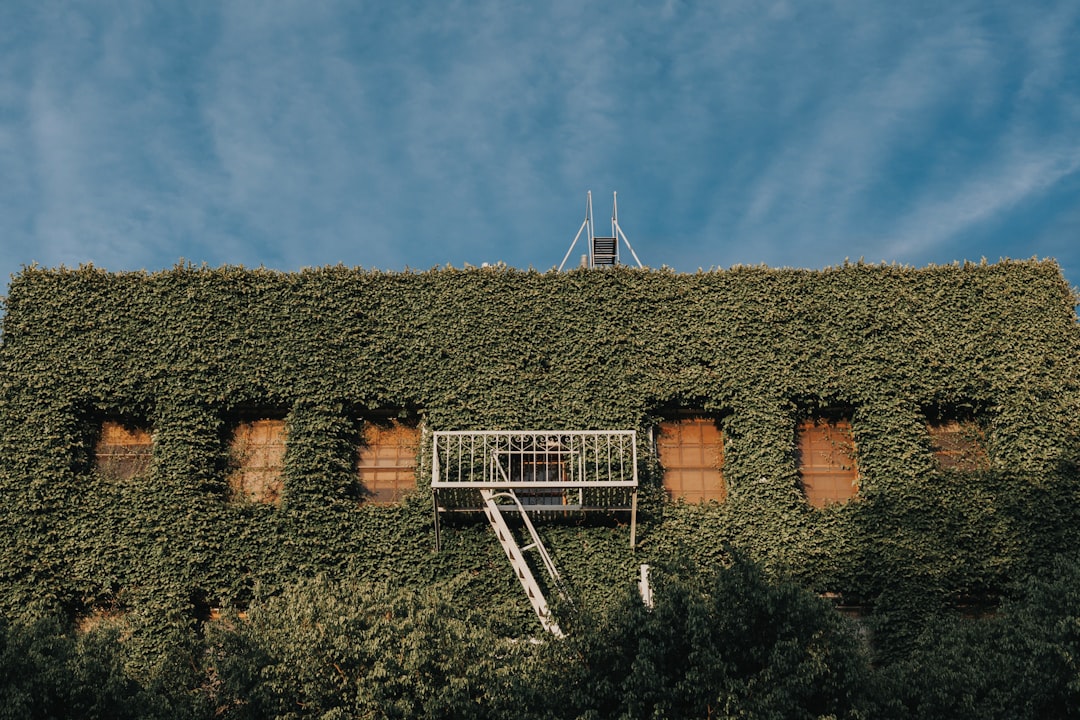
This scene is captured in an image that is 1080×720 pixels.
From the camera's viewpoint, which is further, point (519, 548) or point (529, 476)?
point (529, 476)

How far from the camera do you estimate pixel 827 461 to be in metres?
17.8

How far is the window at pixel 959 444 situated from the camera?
17.6 m

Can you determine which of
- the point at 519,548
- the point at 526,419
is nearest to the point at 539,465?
the point at 526,419

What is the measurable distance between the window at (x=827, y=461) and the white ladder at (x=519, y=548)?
4.69 m

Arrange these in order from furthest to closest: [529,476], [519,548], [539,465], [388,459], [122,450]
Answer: [122,450] < [388,459] < [539,465] < [529,476] < [519,548]

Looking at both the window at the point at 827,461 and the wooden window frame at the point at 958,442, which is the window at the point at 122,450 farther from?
the wooden window frame at the point at 958,442

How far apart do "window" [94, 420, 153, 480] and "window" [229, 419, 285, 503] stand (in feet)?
4.91

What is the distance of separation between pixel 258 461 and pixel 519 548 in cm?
492

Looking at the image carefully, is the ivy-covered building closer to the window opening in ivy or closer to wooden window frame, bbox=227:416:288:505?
wooden window frame, bbox=227:416:288:505

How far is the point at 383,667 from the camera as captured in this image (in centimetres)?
1223

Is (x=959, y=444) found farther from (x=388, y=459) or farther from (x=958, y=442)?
(x=388, y=459)

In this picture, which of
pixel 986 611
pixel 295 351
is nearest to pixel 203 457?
pixel 295 351

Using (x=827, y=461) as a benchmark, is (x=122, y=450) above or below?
above

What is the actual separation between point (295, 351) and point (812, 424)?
9096 mm
